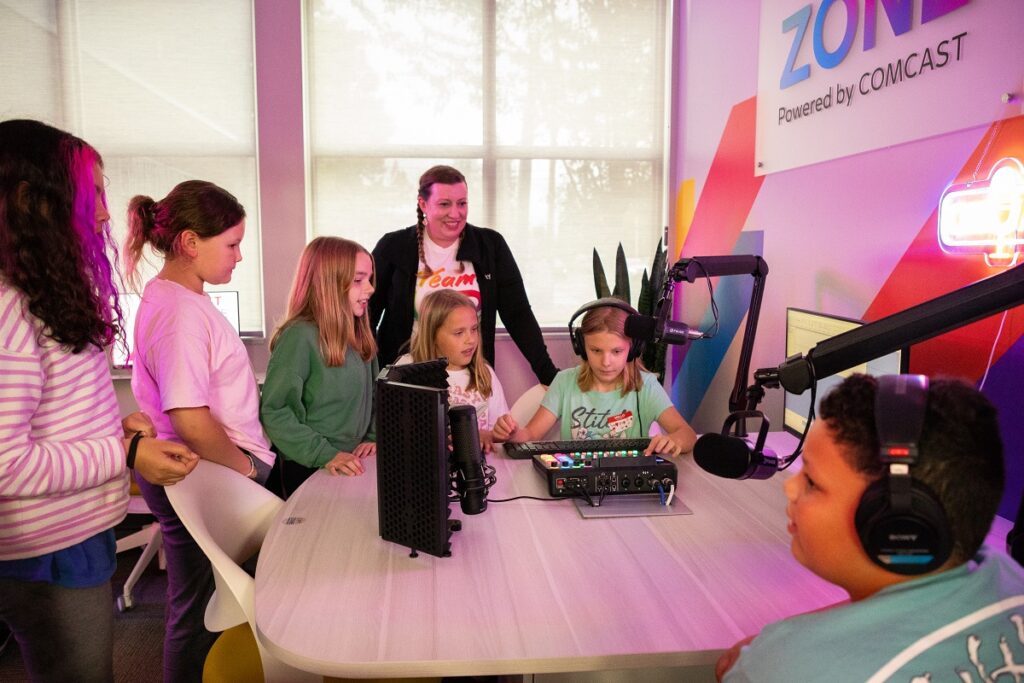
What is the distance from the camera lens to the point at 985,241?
69.7 inches

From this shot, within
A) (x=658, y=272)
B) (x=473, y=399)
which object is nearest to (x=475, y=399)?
(x=473, y=399)

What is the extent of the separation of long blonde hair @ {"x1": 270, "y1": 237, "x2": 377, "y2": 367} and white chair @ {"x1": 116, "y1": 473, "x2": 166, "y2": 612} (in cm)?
126

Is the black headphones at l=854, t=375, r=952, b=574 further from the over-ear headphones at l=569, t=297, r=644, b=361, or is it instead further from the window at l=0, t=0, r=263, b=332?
the window at l=0, t=0, r=263, b=332

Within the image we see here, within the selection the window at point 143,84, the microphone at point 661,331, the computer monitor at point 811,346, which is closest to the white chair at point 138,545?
the window at point 143,84

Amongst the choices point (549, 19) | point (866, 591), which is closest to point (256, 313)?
point (549, 19)

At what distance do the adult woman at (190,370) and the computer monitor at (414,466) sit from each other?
62 centimetres

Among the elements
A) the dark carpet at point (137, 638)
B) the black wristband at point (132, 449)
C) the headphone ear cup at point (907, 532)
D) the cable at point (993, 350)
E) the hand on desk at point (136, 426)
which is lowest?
the dark carpet at point (137, 638)

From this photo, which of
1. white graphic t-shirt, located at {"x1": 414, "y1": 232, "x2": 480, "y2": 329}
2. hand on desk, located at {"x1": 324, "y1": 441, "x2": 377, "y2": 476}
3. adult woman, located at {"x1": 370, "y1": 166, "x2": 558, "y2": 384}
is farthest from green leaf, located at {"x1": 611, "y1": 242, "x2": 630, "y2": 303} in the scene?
hand on desk, located at {"x1": 324, "y1": 441, "x2": 377, "y2": 476}

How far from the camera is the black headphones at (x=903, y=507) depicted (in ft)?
2.47

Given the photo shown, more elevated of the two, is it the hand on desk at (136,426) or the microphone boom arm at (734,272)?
the microphone boom arm at (734,272)

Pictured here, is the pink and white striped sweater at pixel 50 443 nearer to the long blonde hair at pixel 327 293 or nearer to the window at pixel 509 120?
the long blonde hair at pixel 327 293

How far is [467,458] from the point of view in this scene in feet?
5.51

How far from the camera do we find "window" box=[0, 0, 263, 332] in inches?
166

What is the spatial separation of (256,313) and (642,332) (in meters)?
3.42
